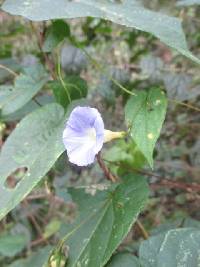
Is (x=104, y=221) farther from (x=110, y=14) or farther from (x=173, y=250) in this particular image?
(x=110, y=14)

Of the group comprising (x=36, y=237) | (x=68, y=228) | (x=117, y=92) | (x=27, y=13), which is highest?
(x=27, y=13)

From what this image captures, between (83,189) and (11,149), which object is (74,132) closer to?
(11,149)

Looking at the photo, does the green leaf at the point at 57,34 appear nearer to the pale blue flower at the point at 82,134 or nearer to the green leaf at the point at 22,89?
the green leaf at the point at 22,89

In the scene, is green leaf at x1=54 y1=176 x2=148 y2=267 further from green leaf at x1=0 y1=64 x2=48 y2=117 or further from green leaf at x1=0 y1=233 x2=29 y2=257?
→ green leaf at x1=0 y1=233 x2=29 y2=257

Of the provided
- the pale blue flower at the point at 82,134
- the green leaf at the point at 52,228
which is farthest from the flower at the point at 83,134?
the green leaf at the point at 52,228

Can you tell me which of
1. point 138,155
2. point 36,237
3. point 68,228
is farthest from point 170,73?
point 36,237

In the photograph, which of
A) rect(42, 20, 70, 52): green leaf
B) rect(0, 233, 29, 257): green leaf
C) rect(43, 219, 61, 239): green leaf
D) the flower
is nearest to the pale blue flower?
the flower
